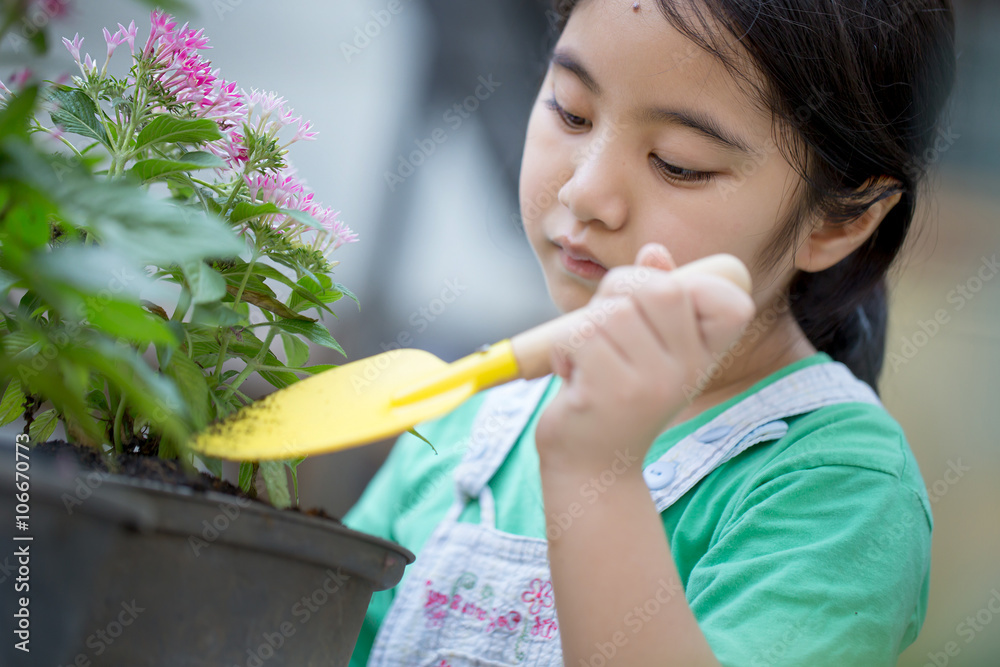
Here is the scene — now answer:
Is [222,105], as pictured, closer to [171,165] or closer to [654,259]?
[171,165]

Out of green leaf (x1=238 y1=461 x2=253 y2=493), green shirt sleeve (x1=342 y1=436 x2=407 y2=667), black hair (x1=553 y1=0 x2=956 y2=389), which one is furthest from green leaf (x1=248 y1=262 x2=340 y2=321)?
green shirt sleeve (x1=342 y1=436 x2=407 y2=667)

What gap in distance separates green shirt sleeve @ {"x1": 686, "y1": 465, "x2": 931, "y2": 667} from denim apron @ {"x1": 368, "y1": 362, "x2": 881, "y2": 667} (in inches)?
4.5

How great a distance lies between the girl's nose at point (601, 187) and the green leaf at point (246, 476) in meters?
0.39

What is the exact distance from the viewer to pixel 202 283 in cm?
37

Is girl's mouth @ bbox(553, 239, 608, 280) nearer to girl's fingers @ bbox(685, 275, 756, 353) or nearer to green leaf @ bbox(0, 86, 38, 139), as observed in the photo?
girl's fingers @ bbox(685, 275, 756, 353)

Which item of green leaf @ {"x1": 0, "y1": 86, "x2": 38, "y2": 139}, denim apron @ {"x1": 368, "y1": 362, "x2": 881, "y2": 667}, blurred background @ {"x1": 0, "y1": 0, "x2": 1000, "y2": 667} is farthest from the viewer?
blurred background @ {"x1": 0, "y1": 0, "x2": 1000, "y2": 667}

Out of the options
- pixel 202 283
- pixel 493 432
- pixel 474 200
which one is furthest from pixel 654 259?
pixel 474 200

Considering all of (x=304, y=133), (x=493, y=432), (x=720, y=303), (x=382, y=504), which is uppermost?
(x=304, y=133)

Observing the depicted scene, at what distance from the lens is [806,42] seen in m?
0.71

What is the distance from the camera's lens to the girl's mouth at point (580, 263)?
0.75 meters

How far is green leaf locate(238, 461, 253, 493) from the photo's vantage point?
0.47 meters

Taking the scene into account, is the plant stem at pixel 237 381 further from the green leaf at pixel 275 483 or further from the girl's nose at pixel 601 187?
the girl's nose at pixel 601 187

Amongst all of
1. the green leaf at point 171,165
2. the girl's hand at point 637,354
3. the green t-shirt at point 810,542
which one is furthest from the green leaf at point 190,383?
the green t-shirt at point 810,542

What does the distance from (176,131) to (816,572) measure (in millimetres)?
580
